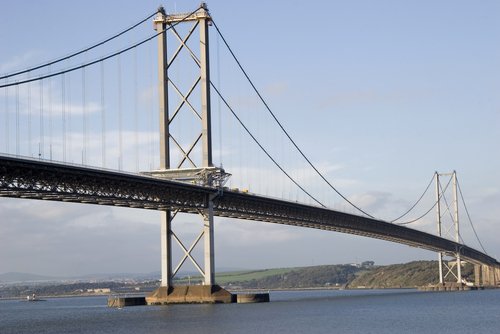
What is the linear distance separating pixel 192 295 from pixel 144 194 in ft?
33.9

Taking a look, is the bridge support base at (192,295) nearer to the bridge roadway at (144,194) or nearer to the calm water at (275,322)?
the calm water at (275,322)

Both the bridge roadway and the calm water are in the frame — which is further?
the bridge roadway

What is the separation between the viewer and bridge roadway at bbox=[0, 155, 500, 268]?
61719 mm

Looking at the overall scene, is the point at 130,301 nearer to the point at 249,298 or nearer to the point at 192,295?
the point at 192,295

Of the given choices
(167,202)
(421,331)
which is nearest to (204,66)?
(167,202)

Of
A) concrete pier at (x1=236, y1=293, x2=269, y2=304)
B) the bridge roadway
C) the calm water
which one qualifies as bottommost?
the calm water

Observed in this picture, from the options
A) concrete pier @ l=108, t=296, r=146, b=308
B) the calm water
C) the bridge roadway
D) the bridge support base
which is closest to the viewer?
the calm water

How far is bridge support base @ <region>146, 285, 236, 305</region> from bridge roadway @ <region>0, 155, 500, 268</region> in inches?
245

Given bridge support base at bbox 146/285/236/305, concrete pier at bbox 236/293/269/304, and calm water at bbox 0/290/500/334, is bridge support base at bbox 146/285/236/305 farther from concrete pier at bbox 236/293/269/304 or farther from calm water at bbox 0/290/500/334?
calm water at bbox 0/290/500/334

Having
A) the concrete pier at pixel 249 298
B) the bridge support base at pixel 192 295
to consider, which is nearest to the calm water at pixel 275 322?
the bridge support base at pixel 192 295

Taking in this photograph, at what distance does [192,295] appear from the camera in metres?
79.3

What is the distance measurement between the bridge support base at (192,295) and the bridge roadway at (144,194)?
6.22m

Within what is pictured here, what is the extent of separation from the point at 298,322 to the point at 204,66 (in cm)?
2710

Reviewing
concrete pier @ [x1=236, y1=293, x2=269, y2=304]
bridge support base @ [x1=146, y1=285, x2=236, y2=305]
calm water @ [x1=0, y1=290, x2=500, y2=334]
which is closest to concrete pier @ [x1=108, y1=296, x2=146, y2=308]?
bridge support base @ [x1=146, y1=285, x2=236, y2=305]
